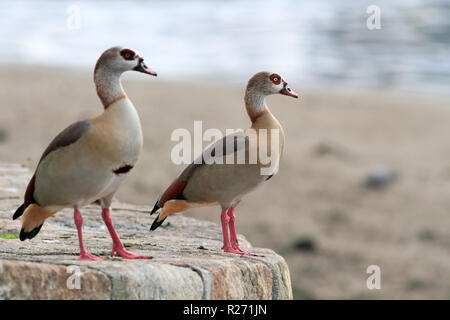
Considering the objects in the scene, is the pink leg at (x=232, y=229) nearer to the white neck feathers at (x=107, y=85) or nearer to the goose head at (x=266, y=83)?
the goose head at (x=266, y=83)

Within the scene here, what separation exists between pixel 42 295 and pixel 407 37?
27482 millimetres

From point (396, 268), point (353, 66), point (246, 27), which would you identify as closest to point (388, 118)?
point (353, 66)

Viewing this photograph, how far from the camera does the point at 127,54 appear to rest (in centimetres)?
466

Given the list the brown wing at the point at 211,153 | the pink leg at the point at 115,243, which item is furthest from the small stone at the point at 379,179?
the pink leg at the point at 115,243

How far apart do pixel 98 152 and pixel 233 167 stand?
1.00 metres

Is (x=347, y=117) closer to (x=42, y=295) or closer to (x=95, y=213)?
(x=95, y=213)

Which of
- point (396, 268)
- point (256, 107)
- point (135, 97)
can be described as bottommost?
point (396, 268)

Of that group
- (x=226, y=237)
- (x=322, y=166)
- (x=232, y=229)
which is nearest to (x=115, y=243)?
(x=226, y=237)

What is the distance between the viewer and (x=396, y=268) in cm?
1220

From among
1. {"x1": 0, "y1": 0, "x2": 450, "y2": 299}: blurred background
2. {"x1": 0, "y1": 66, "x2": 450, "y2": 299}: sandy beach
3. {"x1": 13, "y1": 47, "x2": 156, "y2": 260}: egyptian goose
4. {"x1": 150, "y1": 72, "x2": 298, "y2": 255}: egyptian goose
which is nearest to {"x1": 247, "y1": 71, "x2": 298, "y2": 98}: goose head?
{"x1": 150, "y1": 72, "x2": 298, "y2": 255}: egyptian goose

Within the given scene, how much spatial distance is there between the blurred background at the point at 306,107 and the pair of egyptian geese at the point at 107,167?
127 inches

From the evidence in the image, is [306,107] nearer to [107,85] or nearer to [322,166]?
[322,166]
